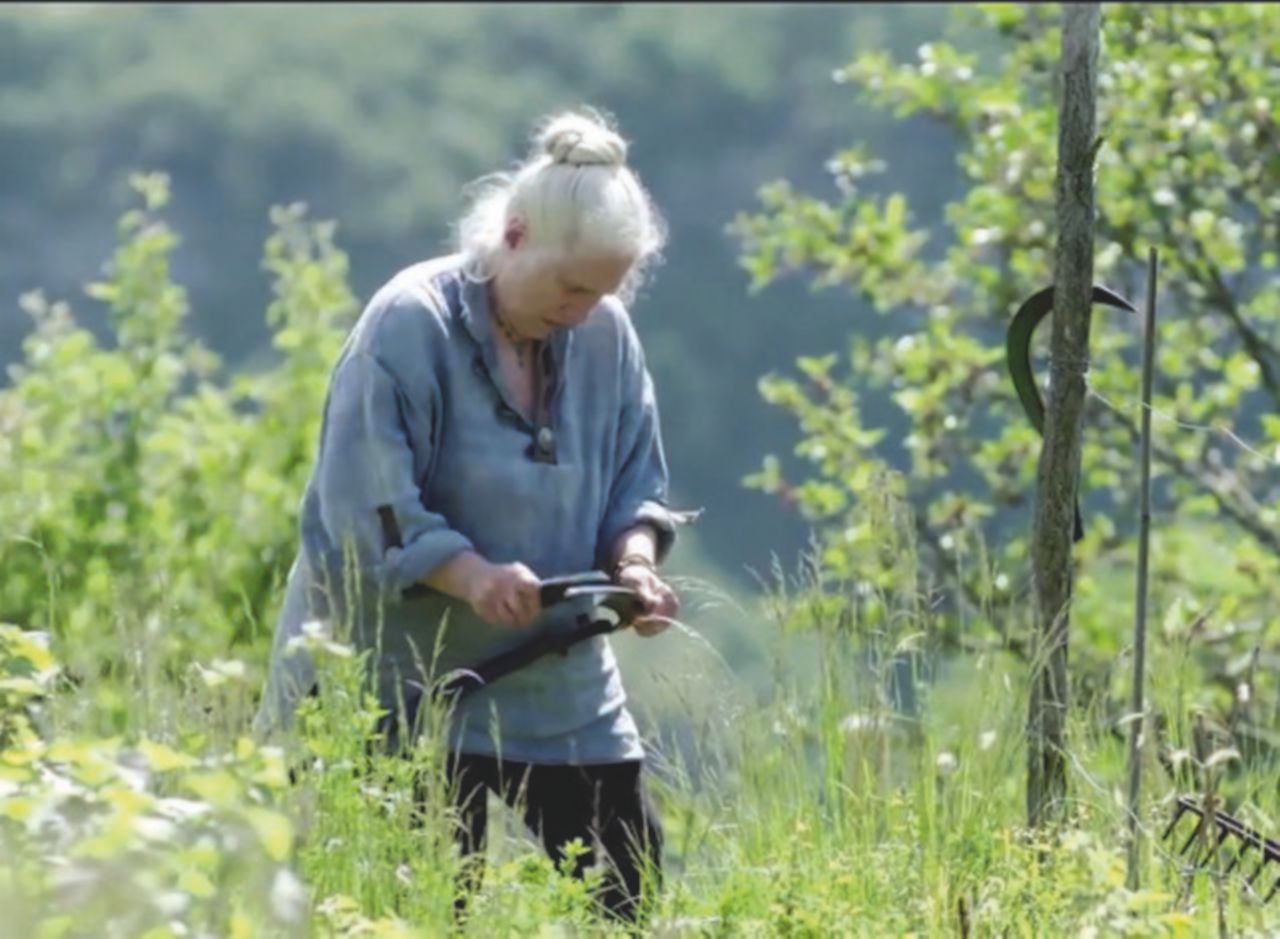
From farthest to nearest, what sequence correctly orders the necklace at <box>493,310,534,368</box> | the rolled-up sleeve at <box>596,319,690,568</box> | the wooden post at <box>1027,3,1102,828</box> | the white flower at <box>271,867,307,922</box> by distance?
the rolled-up sleeve at <box>596,319,690,568</box>, the necklace at <box>493,310,534,368</box>, the wooden post at <box>1027,3,1102,828</box>, the white flower at <box>271,867,307,922</box>

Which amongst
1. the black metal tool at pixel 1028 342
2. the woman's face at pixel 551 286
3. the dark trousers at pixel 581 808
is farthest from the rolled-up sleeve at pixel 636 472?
the black metal tool at pixel 1028 342

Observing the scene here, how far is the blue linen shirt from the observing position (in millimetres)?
4422

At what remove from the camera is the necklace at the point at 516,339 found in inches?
179

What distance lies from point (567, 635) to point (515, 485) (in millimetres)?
251

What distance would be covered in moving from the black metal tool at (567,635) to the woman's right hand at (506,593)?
11 cm

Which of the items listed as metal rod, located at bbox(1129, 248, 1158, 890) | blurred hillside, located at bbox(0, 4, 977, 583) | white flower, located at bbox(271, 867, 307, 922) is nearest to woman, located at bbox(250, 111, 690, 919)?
metal rod, located at bbox(1129, 248, 1158, 890)

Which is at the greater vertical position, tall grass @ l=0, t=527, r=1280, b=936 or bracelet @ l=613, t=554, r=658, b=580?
bracelet @ l=613, t=554, r=658, b=580

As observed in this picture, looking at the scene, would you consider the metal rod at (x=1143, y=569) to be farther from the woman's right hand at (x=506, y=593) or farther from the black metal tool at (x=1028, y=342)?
the woman's right hand at (x=506, y=593)

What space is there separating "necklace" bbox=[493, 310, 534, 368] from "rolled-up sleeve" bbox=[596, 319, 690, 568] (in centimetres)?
19

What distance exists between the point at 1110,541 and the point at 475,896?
309 inches

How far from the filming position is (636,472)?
4.79 meters

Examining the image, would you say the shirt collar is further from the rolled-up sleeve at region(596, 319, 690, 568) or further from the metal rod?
the metal rod

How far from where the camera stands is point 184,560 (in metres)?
13.2

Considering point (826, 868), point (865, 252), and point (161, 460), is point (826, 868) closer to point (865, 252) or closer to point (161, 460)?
point (865, 252)
